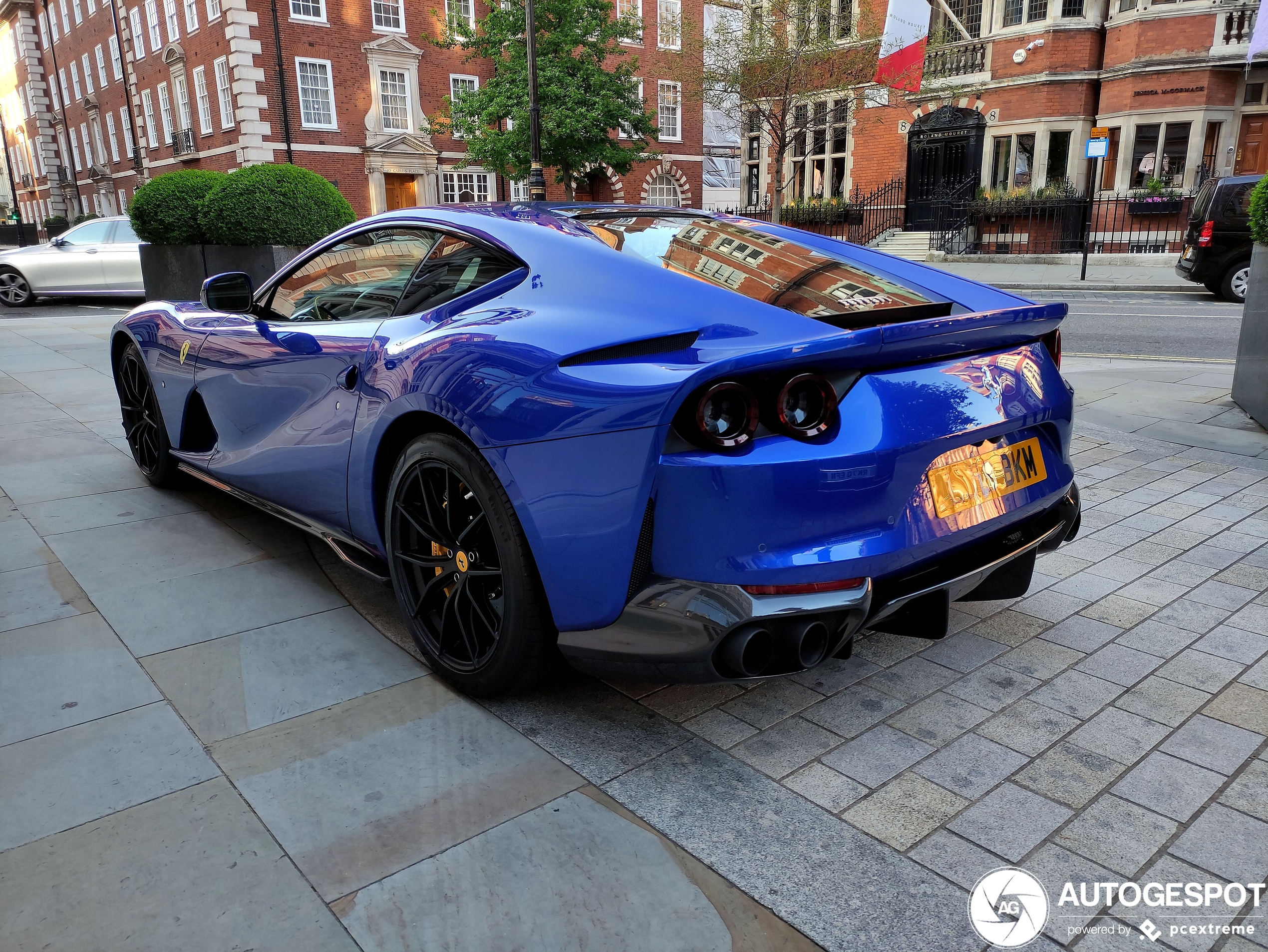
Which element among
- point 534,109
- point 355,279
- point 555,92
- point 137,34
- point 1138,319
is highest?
point 137,34

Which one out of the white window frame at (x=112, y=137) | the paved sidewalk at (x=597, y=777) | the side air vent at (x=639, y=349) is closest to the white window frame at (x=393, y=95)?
the white window frame at (x=112, y=137)

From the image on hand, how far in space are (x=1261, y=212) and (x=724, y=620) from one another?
6.21 m

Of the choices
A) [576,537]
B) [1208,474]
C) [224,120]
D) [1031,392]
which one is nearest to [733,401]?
[576,537]

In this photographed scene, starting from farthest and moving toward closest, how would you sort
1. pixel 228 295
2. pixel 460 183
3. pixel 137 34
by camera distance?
pixel 137 34 < pixel 460 183 < pixel 228 295

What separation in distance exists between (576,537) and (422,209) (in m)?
1.66

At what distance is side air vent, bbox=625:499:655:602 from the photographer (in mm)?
2156

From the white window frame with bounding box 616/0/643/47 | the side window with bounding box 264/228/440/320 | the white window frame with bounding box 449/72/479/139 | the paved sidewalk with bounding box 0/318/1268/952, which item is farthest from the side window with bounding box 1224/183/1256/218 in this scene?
the white window frame with bounding box 449/72/479/139

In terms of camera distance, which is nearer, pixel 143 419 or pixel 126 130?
pixel 143 419

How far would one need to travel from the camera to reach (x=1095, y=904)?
1902 mm

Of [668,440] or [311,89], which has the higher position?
[311,89]

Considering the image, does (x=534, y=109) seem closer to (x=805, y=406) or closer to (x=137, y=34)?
(x=805, y=406)

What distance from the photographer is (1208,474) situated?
5.15m

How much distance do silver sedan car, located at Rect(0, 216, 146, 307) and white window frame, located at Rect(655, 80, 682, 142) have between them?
92.2ft

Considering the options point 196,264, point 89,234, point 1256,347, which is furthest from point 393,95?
point 1256,347
